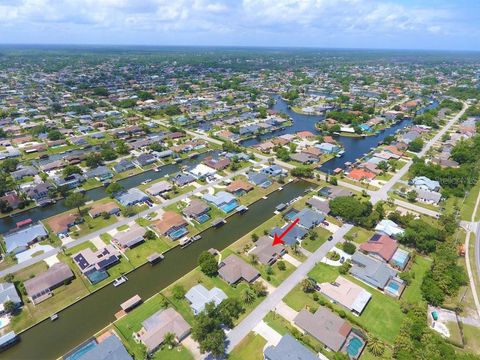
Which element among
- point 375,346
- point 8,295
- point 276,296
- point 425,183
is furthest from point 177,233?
point 425,183

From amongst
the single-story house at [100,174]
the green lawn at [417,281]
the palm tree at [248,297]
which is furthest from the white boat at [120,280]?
the green lawn at [417,281]

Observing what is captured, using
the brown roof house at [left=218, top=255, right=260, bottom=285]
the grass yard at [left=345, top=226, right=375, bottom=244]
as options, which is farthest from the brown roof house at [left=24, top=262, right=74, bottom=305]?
the grass yard at [left=345, top=226, right=375, bottom=244]

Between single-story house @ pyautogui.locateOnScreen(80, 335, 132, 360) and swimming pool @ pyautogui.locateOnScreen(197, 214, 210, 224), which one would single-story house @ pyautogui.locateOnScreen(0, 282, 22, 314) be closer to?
single-story house @ pyautogui.locateOnScreen(80, 335, 132, 360)

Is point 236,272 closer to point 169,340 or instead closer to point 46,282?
point 169,340

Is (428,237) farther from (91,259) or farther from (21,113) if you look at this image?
(21,113)

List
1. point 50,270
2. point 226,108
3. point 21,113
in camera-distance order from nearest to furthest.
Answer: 1. point 50,270
2. point 21,113
3. point 226,108

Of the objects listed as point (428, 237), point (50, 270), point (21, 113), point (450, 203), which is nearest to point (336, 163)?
point (450, 203)

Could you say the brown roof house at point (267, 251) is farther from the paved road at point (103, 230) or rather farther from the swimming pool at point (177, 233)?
the paved road at point (103, 230)
